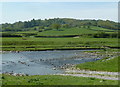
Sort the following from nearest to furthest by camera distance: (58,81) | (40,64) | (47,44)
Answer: (58,81)
(40,64)
(47,44)

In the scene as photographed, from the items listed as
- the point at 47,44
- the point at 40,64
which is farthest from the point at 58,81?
the point at 47,44

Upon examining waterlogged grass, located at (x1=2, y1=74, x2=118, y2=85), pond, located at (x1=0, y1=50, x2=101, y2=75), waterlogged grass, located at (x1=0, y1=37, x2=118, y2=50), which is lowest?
waterlogged grass, located at (x1=0, y1=37, x2=118, y2=50)

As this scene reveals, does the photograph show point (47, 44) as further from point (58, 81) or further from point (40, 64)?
point (58, 81)

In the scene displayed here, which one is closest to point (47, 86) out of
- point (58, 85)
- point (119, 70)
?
point (58, 85)

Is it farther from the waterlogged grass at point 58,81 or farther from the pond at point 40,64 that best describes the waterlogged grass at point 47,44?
the waterlogged grass at point 58,81

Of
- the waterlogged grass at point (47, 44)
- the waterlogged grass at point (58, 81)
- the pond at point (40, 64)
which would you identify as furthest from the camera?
the waterlogged grass at point (47, 44)

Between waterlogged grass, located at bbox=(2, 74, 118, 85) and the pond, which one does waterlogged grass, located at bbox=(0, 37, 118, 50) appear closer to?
the pond

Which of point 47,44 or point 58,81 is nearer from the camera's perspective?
point 58,81

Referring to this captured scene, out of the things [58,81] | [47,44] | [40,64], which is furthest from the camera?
[47,44]

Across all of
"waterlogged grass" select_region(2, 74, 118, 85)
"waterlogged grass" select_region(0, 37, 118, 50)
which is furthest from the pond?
"waterlogged grass" select_region(0, 37, 118, 50)

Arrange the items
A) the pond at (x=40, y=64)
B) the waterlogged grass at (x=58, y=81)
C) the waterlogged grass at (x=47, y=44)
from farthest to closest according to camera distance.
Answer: the waterlogged grass at (x=47, y=44) < the pond at (x=40, y=64) < the waterlogged grass at (x=58, y=81)

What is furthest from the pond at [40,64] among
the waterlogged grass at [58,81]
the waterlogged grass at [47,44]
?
the waterlogged grass at [47,44]

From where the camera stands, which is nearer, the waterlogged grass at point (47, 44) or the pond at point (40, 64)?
the pond at point (40, 64)

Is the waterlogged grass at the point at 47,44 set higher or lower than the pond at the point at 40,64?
lower
